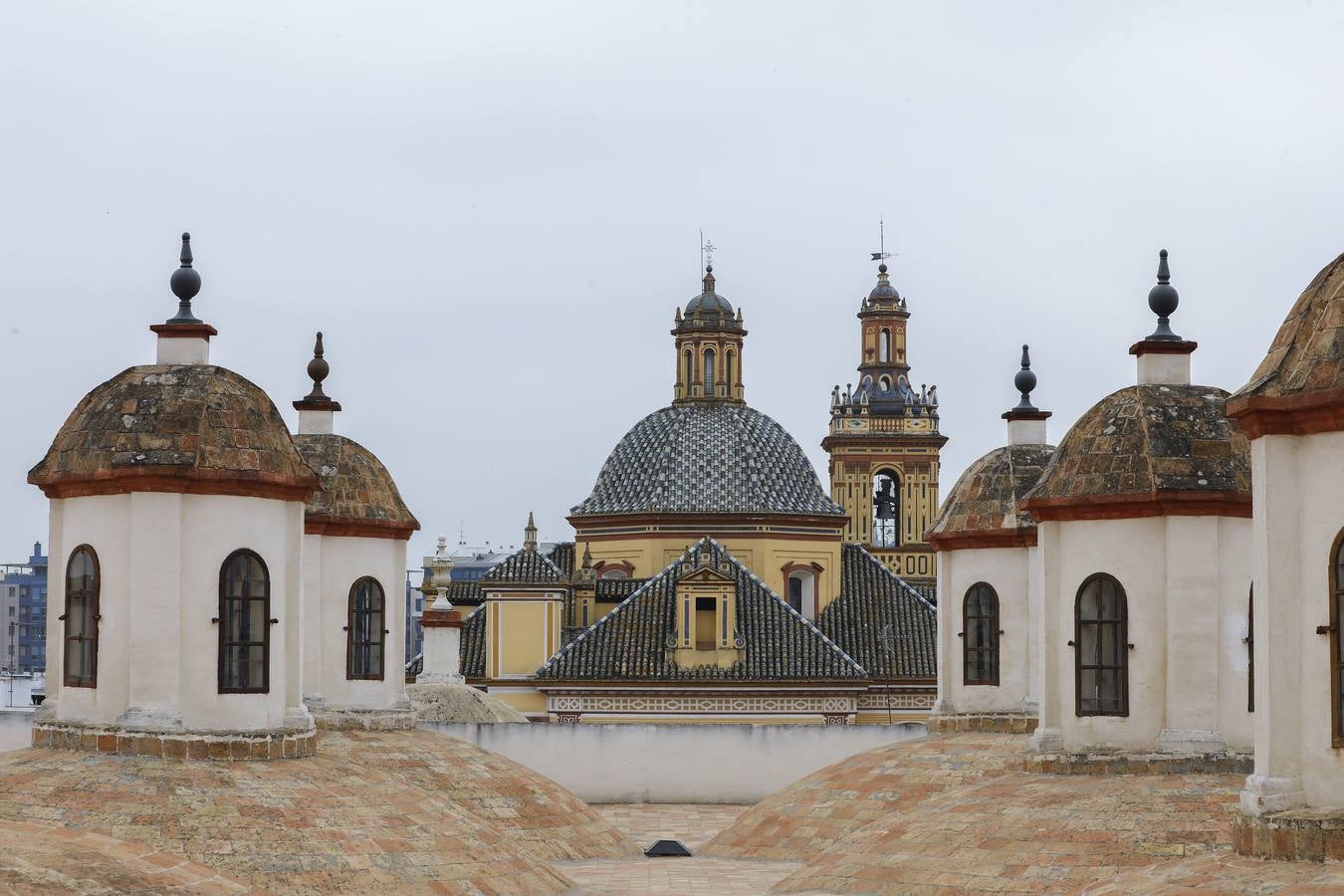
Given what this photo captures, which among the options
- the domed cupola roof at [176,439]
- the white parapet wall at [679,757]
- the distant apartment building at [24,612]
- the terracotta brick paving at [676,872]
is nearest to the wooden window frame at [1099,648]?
the terracotta brick paving at [676,872]

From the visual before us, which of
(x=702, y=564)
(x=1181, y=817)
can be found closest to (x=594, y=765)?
(x=702, y=564)

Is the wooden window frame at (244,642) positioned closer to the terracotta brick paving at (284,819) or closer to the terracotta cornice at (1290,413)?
the terracotta brick paving at (284,819)

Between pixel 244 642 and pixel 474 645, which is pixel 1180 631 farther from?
pixel 474 645

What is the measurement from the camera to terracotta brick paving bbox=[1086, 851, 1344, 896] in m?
11.1

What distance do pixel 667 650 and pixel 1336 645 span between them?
94.0 feet

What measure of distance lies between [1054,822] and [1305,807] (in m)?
4.55

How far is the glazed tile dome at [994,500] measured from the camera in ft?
78.2

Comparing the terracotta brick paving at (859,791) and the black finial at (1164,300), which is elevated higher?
the black finial at (1164,300)

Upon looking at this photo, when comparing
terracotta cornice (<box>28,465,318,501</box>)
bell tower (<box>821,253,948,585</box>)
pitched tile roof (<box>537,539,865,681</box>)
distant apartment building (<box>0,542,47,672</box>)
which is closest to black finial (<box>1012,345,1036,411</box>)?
terracotta cornice (<box>28,465,318,501</box>)

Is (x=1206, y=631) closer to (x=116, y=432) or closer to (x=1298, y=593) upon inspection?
(x=1298, y=593)

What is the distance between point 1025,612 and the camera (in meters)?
23.8

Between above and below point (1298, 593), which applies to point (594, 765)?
below

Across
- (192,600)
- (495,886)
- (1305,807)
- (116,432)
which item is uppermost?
(116,432)

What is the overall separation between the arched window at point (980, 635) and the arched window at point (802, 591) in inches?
820
